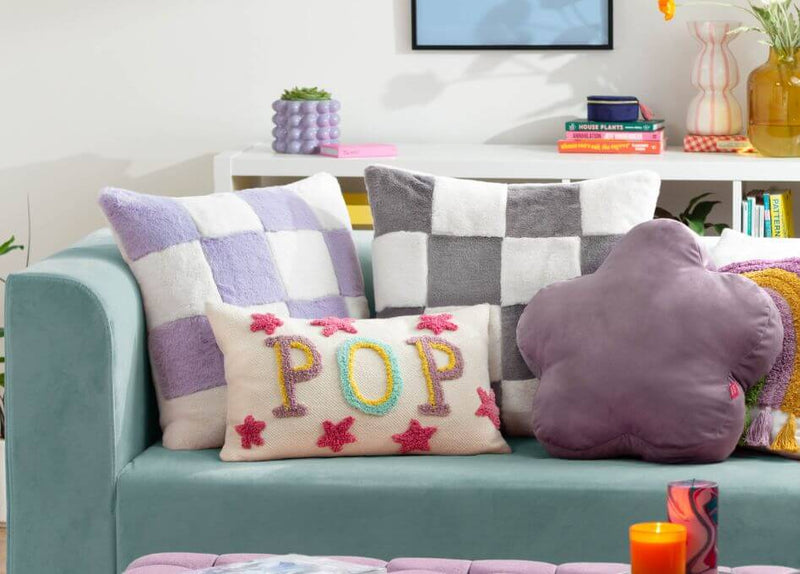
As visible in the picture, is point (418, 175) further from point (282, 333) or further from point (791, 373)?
point (791, 373)

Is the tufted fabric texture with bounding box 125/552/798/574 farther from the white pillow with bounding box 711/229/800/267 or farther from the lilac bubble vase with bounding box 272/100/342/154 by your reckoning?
the lilac bubble vase with bounding box 272/100/342/154

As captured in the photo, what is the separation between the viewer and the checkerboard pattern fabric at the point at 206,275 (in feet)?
7.22

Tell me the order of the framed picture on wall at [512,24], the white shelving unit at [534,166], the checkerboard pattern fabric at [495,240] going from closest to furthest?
the checkerboard pattern fabric at [495,240]
the white shelving unit at [534,166]
the framed picture on wall at [512,24]

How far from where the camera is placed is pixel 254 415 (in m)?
2.12

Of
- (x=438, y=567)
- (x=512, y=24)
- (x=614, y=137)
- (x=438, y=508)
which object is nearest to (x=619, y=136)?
(x=614, y=137)

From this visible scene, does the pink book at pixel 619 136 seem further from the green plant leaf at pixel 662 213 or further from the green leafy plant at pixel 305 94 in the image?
the green leafy plant at pixel 305 94

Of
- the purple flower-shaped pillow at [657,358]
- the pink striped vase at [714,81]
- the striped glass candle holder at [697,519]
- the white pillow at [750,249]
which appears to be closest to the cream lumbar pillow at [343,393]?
the purple flower-shaped pillow at [657,358]

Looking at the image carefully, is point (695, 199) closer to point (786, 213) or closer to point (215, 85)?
point (786, 213)

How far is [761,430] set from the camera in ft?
6.89

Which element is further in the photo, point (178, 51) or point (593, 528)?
point (178, 51)

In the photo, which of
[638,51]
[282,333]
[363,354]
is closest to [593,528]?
[363,354]

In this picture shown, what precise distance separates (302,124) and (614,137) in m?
0.82

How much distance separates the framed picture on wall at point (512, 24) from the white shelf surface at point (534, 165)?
1.26 ft

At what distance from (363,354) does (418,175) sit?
428 millimetres
